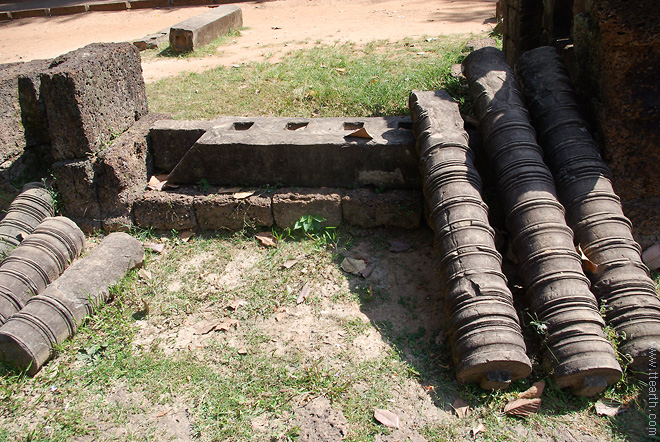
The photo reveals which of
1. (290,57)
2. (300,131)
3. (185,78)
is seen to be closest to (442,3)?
(290,57)

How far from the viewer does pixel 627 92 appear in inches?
165

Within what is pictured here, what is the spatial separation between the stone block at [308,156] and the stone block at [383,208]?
0.46ft

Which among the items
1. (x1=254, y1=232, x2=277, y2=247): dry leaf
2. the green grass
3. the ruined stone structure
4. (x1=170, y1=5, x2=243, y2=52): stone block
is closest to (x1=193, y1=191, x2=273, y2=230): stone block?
(x1=254, y1=232, x2=277, y2=247): dry leaf

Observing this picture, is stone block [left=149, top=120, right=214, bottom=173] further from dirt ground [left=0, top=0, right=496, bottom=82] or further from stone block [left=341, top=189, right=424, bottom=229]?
dirt ground [left=0, top=0, right=496, bottom=82]

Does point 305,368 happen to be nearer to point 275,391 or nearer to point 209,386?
point 275,391

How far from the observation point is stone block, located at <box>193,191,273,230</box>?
5.08m

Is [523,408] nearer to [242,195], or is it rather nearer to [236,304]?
[236,304]

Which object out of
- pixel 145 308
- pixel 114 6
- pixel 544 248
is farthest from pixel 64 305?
pixel 114 6

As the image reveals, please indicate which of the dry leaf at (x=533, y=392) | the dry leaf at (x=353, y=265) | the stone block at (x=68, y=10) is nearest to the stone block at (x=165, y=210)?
the dry leaf at (x=353, y=265)

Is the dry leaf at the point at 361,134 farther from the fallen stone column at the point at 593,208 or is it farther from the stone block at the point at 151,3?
the stone block at the point at 151,3

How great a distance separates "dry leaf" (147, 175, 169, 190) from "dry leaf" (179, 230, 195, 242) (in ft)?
1.94

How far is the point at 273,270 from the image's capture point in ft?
15.3

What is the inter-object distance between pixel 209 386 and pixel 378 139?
2723 millimetres

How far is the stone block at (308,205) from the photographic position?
5.01 m
